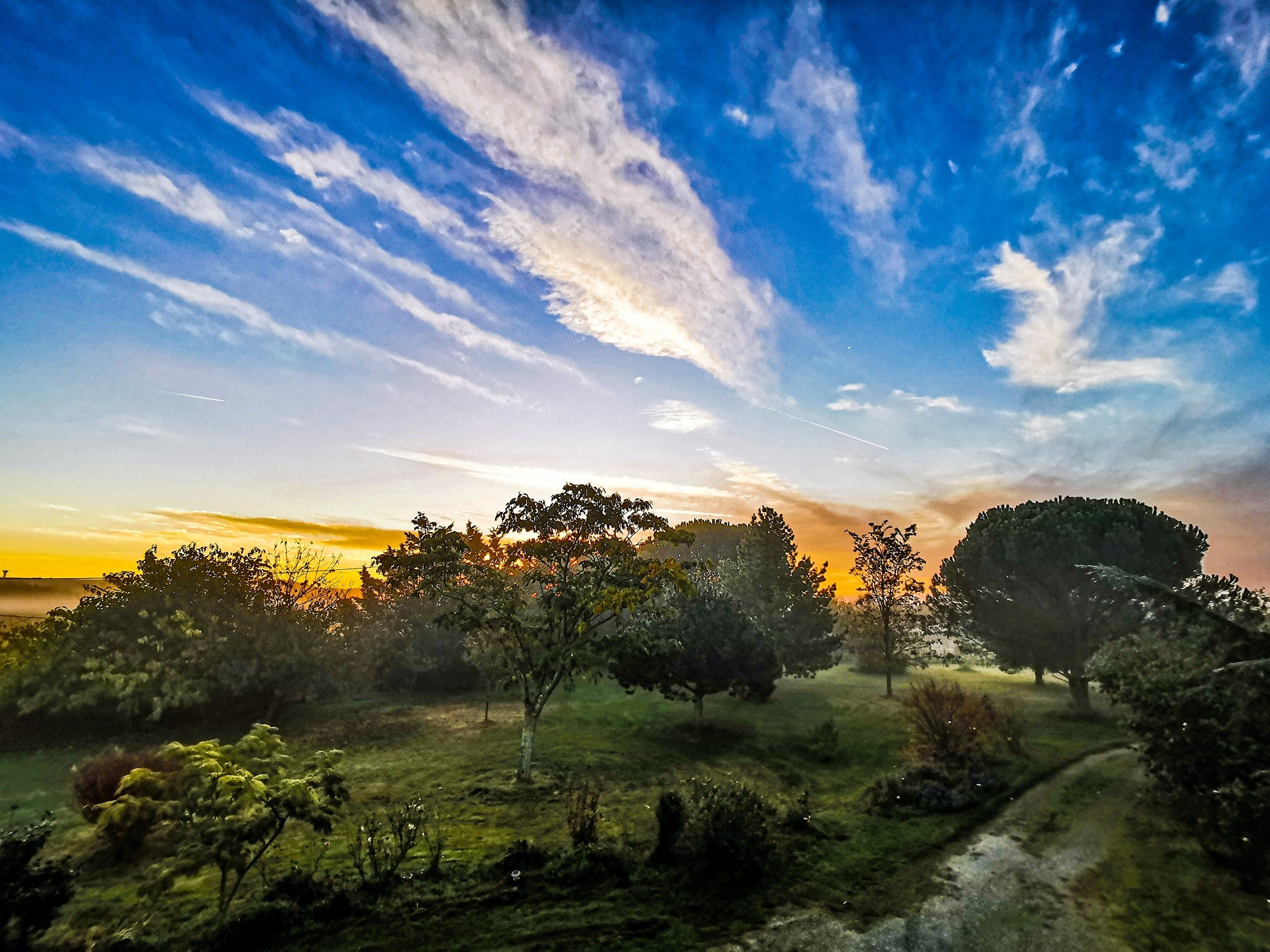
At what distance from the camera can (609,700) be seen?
30734mm

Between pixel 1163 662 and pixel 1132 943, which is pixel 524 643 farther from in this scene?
pixel 1163 662

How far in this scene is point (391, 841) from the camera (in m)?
11.3

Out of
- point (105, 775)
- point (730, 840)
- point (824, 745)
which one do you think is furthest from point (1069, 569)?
point (105, 775)

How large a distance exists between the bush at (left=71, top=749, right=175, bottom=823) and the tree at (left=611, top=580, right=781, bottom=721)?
15113 millimetres

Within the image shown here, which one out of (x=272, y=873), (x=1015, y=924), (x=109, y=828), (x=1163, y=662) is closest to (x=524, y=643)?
(x=272, y=873)

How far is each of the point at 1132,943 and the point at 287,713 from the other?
30408 mm

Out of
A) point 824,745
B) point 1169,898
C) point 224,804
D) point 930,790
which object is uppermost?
point 224,804

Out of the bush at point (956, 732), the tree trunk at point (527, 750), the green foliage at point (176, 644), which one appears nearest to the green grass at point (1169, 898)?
the bush at point (956, 732)

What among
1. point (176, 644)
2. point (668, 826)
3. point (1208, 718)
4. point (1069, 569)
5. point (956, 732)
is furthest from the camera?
point (1069, 569)

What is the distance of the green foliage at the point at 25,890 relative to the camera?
6625 mm

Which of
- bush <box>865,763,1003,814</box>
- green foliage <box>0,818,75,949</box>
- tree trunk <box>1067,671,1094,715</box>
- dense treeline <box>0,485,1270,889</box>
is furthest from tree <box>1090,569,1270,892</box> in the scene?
green foliage <box>0,818,75,949</box>

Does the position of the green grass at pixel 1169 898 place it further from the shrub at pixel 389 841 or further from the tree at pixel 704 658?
the tree at pixel 704 658

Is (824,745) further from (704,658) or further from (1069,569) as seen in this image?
(1069,569)

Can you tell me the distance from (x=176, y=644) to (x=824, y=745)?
2684 cm
